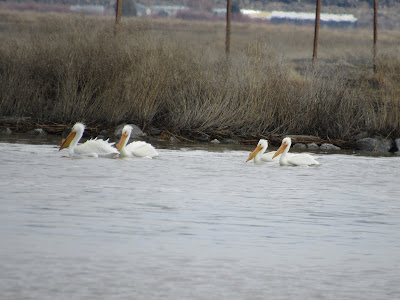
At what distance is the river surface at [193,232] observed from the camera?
6.73 meters

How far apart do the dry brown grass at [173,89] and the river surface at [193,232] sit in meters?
5.55

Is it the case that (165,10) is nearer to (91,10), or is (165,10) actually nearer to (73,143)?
(91,10)

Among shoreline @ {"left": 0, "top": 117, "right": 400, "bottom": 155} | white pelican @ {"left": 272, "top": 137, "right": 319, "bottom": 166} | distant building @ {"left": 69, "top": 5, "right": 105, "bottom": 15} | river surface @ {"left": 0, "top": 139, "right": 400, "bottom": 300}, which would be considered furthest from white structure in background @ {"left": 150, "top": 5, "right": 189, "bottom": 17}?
river surface @ {"left": 0, "top": 139, "right": 400, "bottom": 300}

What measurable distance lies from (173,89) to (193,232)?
40.5 feet

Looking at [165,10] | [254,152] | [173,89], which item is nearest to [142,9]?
[165,10]

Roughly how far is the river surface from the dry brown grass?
5.55 m

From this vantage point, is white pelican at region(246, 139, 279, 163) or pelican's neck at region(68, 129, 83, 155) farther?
white pelican at region(246, 139, 279, 163)

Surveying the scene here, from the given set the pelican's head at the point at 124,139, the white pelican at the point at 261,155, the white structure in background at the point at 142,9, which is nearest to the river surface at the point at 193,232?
the white pelican at the point at 261,155

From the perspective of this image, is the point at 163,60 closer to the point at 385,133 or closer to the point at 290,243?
the point at 385,133

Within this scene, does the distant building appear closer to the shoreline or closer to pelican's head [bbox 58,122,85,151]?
the shoreline

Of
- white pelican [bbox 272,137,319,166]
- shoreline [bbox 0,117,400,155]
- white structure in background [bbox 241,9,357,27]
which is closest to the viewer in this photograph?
white pelican [bbox 272,137,319,166]

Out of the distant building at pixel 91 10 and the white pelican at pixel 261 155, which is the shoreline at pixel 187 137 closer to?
the white pelican at pixel 261 155

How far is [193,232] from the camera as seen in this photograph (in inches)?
344

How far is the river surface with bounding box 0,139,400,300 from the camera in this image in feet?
22.1
